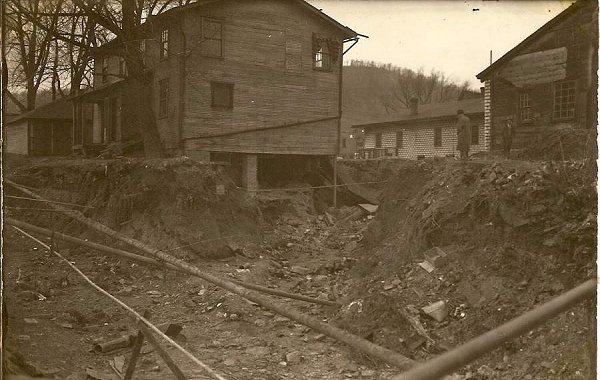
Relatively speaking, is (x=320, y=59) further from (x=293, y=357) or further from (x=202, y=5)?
(x=293, y=357)

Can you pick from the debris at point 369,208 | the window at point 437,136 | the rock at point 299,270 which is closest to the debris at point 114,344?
the rock at point 299,270

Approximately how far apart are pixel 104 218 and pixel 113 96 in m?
2.07

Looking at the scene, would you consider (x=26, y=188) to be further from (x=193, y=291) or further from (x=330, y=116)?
(x=330, y=116)

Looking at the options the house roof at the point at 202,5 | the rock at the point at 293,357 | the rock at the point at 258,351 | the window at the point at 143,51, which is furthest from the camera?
the window at the point at 143,51

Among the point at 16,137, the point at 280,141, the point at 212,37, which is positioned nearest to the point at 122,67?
the point at 212,37

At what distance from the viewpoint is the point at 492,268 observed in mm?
5711

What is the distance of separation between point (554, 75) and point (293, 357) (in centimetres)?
357

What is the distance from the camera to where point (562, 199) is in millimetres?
5051

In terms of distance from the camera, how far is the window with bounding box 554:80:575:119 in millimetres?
3954

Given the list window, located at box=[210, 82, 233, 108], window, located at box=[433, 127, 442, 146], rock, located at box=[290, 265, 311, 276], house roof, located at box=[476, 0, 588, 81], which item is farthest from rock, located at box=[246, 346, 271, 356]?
window, located at box=[433, 127, 442, 146]

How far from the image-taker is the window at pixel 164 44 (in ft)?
24.3

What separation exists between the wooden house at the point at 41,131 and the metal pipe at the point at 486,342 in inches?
114

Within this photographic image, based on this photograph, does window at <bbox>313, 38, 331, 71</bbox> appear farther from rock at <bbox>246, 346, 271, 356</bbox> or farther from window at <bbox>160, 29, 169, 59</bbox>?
rock at <bbox>246, 346, 271, 356</bbox>

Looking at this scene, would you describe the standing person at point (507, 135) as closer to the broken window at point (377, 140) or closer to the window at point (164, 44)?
the window at point (164, 44)
